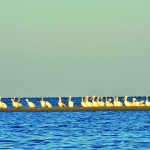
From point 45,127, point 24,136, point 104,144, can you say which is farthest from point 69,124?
point 104,144

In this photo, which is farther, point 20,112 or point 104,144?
point 20,112

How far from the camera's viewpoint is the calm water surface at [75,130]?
128 ft

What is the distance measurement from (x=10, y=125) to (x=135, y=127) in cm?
848

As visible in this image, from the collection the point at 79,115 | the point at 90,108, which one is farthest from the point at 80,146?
the point at 90,108

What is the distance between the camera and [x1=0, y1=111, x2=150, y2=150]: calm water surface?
38.9 m

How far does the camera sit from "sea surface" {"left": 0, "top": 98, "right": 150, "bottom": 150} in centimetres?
3891

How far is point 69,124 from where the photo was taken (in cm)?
5284

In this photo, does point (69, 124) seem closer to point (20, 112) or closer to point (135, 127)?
point (135, 127)

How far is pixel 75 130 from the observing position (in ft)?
156

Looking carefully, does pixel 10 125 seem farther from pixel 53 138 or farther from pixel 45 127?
pixel 53 138

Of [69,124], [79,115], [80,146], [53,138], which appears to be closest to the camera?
[80,146]

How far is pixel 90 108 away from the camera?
A: 67.9m

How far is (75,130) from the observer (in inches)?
1866

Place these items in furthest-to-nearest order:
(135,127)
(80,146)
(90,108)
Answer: (90,108) < (135,127) < (80,146)
